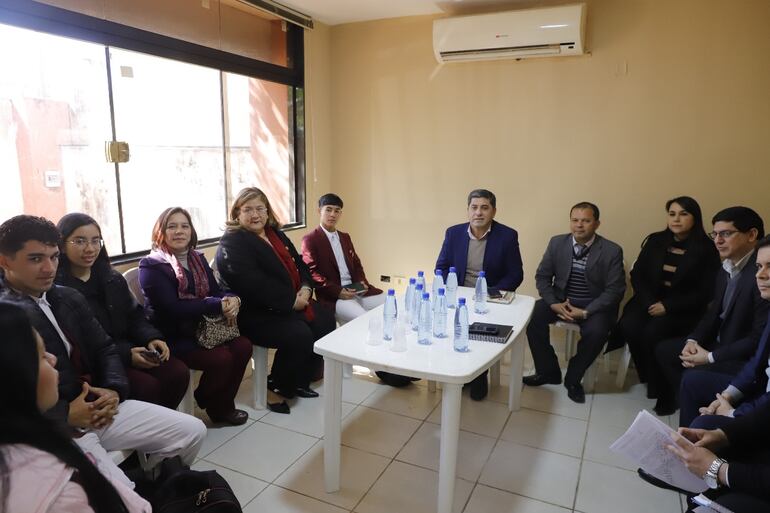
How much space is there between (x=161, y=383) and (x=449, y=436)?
135 cm

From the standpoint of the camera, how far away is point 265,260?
10.0ft

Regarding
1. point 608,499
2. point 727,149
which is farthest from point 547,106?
point 608,499

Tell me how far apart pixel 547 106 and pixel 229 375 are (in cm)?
295

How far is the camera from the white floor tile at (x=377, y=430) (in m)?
2.63

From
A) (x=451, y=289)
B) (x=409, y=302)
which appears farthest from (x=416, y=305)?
(x=451, y=289)

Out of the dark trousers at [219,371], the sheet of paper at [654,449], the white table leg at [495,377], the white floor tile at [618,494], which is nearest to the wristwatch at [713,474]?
the sheet of paper at [654,449]

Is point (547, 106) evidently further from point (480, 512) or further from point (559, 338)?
point (480, 512)

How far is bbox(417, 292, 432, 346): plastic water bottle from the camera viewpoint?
235cm

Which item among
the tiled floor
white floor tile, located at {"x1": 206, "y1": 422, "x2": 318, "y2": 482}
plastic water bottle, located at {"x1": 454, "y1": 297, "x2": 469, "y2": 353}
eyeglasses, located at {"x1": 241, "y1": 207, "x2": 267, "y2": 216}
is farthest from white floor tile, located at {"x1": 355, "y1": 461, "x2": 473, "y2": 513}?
eyeglasses, located at {"x1": 241, "y1": 207, "x2": 267, "y2": 216}

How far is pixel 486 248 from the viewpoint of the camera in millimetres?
3512

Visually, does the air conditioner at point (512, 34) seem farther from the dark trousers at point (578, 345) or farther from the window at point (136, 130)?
the dark trousers at point (578, 345)

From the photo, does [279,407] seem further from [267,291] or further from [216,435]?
[267,291]

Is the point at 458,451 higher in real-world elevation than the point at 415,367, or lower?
lower

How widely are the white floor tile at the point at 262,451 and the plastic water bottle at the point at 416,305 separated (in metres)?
0.82
